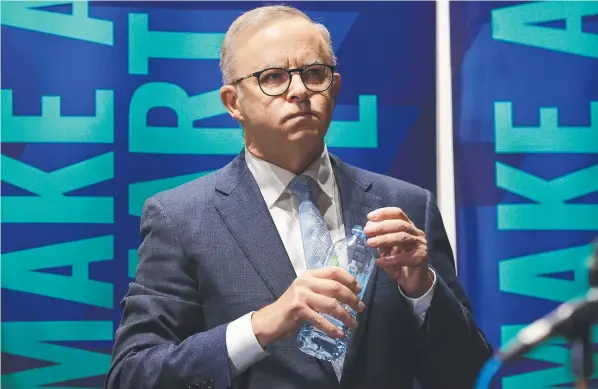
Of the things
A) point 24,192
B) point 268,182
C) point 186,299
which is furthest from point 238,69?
point 24,192

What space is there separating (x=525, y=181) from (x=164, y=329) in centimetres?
183

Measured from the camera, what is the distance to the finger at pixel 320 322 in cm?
187

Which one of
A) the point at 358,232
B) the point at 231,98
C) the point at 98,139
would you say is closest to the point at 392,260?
the point at 358,232

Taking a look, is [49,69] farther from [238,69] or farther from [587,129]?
[587,129]

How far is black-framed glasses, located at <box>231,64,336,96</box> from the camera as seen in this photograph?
228 centimetres

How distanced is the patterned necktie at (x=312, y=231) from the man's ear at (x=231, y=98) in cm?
28

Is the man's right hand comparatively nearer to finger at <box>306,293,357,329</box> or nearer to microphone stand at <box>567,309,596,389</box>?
finger at <box>306,293,357,329</box>

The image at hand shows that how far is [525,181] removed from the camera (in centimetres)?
346

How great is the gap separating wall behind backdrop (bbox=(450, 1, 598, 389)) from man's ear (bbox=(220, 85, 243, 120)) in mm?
1299

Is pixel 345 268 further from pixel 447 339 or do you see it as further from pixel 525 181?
pixel 525 181

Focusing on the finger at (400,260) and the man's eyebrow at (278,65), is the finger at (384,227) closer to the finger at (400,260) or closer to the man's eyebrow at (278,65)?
the finger at (400,260)

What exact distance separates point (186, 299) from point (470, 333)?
2.41 ft

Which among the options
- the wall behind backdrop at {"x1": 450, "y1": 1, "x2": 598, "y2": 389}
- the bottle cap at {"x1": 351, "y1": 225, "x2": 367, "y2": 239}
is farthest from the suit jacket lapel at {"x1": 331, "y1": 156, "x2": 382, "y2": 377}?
the wall behind backdrop at {"x1": 450, "y1": 1, "x2": 598, "y2": 389}

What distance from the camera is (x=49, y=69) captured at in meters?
3.39
